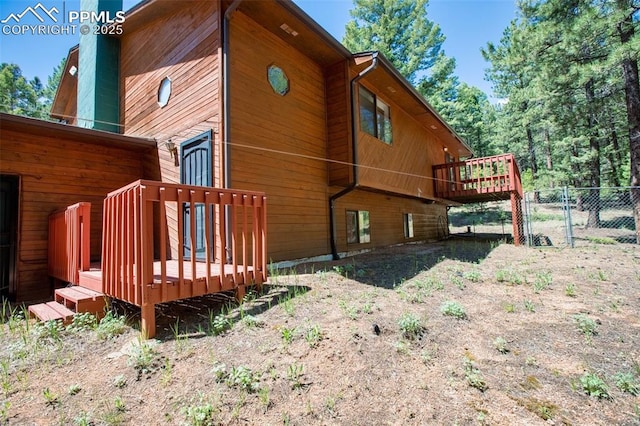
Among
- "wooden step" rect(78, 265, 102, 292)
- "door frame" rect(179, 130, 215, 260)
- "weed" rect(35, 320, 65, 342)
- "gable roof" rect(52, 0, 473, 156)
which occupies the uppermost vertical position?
"gable roof" rect(52, 0, 473, 156)

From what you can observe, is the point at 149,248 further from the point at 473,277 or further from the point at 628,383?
the point at 473,277

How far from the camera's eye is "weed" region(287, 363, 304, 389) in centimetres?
213

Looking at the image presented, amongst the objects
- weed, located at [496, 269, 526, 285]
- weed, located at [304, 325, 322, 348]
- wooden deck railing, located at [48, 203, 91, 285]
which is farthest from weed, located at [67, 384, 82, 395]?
weed, located at [496, 269, 526, 285]

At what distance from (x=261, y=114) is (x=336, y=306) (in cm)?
400

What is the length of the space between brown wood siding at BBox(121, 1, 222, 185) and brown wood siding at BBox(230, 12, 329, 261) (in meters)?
0.43

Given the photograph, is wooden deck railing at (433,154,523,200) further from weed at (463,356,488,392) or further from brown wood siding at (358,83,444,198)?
weed at (463,356,488,392)

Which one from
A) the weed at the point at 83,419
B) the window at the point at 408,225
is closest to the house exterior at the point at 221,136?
the weed at the point at 83,419

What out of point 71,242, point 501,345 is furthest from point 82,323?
point 501,345

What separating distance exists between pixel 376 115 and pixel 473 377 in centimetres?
733

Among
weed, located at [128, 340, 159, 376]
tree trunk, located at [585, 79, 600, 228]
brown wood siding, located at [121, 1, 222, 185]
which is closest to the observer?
weed, located at [128, 340, 159, 376]

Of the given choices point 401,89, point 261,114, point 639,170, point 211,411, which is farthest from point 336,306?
point 639,170

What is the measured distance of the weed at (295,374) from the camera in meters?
2.13

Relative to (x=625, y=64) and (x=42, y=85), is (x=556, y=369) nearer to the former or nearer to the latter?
(x=625, y=64)

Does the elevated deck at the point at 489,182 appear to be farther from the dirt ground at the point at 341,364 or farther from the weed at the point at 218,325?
the weed at the point at 218,325
